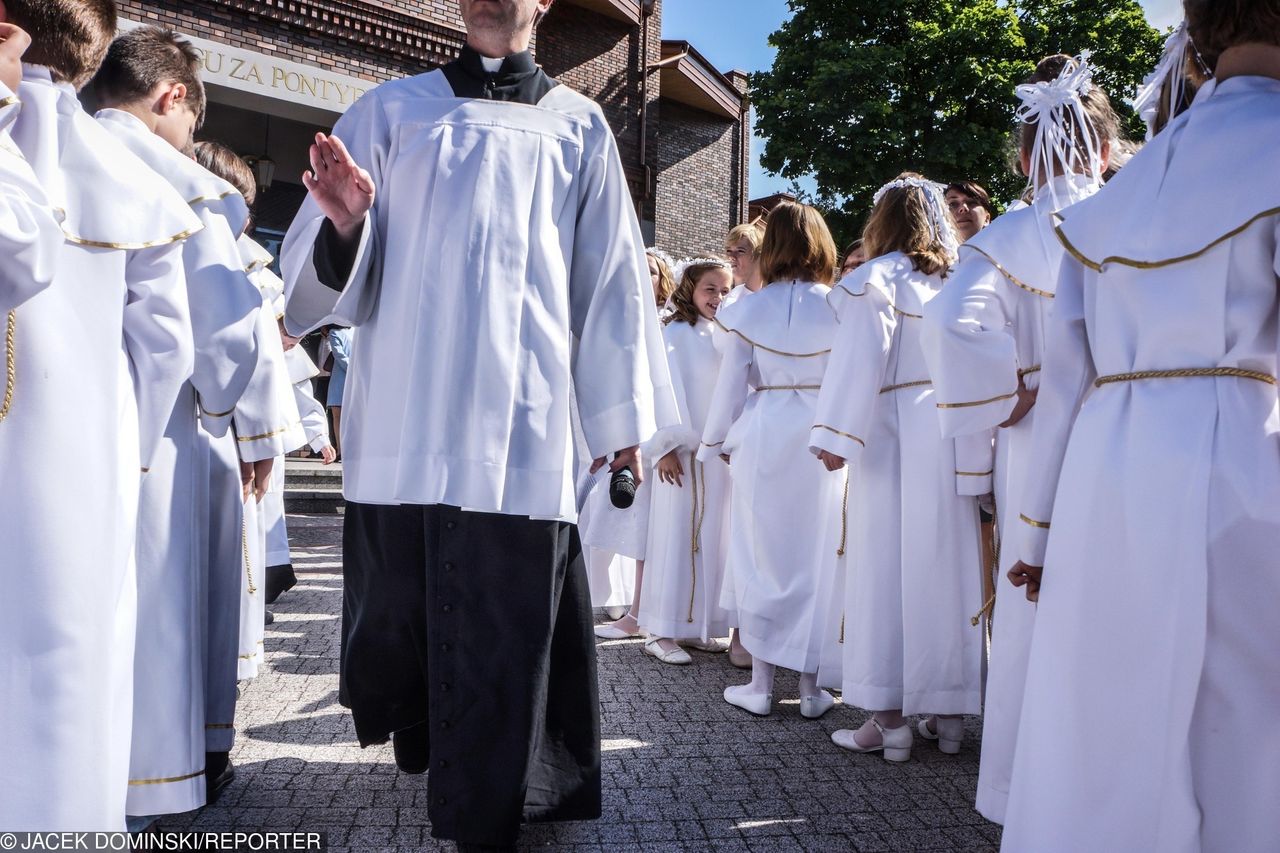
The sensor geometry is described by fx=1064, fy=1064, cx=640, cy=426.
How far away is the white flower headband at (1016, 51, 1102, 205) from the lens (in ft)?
11.7

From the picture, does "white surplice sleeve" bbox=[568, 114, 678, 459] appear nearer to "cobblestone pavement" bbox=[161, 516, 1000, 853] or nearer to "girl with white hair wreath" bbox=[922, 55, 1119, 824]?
"girl with white hair wreath" bbox=[922, 55, 1119, 824]

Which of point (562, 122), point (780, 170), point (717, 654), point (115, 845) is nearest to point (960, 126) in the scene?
point (780, 170)

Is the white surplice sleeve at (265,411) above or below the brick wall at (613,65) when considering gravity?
below

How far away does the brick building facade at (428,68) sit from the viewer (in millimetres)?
13609

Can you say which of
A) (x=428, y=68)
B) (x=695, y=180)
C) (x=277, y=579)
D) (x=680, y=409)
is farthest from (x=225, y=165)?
(x=695, y=180)

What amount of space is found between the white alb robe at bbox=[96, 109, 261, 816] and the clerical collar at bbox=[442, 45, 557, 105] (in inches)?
31.3

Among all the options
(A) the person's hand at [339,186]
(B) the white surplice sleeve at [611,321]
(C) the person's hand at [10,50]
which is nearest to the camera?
(C) the person's hand at [10,50]

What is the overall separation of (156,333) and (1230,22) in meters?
2.59

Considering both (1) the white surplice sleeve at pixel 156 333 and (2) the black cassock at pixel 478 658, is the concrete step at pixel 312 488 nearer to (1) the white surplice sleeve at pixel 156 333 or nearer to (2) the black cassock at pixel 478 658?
(2) the black cassock at pixel 478 658

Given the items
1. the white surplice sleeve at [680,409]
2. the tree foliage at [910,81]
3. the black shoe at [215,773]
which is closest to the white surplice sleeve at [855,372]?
the white surplice sleeve at [680,409]

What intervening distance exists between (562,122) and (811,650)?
2671mm

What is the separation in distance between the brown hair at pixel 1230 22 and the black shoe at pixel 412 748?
2.79 metres

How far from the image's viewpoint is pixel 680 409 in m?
5.59

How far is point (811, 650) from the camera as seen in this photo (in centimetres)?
473
